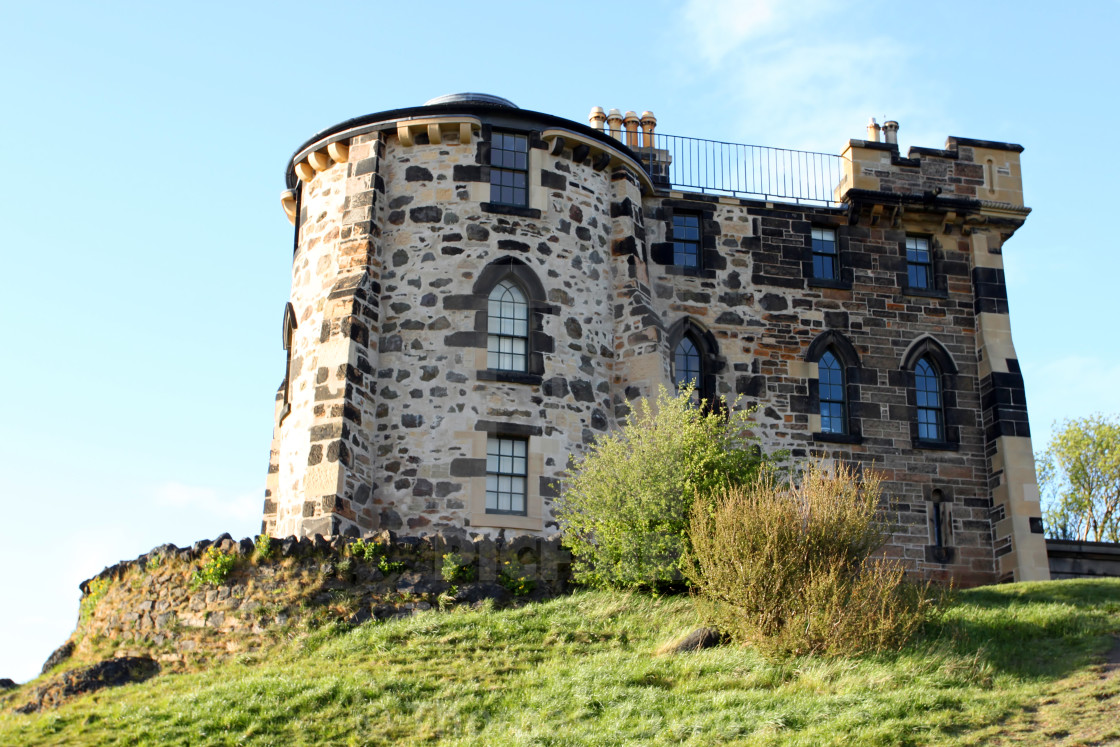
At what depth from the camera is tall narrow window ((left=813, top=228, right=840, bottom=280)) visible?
28766 millimetres

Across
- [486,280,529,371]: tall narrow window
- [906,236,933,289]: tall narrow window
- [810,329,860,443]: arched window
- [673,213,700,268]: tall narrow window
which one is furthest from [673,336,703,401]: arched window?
[906,236,933,289]: tall narrow window

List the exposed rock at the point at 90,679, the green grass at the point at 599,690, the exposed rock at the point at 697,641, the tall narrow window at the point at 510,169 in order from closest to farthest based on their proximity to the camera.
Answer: the green grass at the point at 599,690 < the exposed rock at the point at 697,641 < the exposed rock at the point at 90,679 < the tall narrow window at the point at 510,169

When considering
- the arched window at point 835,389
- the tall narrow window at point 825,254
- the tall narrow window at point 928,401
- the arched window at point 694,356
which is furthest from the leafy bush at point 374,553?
the tall narrow window at point 825,254

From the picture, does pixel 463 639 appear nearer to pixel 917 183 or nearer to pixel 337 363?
pixel 337 363

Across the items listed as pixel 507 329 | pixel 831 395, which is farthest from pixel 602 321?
pixel 831 395

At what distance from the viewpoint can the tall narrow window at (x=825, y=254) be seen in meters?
28.8

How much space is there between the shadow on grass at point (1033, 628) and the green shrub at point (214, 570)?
978 cm

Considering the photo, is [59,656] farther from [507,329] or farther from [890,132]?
[890,132]

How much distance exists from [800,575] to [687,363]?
10.2 m

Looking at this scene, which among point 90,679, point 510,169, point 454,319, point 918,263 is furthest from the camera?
point 918,263

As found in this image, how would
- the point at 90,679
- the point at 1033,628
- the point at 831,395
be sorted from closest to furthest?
the point at 90,679 → the point at 1033,628 → the point at 831,395

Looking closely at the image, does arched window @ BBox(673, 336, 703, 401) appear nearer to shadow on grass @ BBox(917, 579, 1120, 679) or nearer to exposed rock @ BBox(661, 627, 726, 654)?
shadow on grass @ BBox(917, 579, 1120, 679)

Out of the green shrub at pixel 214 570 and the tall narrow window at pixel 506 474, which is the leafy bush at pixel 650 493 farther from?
the green shrub at pixel 214 570

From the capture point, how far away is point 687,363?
89.8 ft
